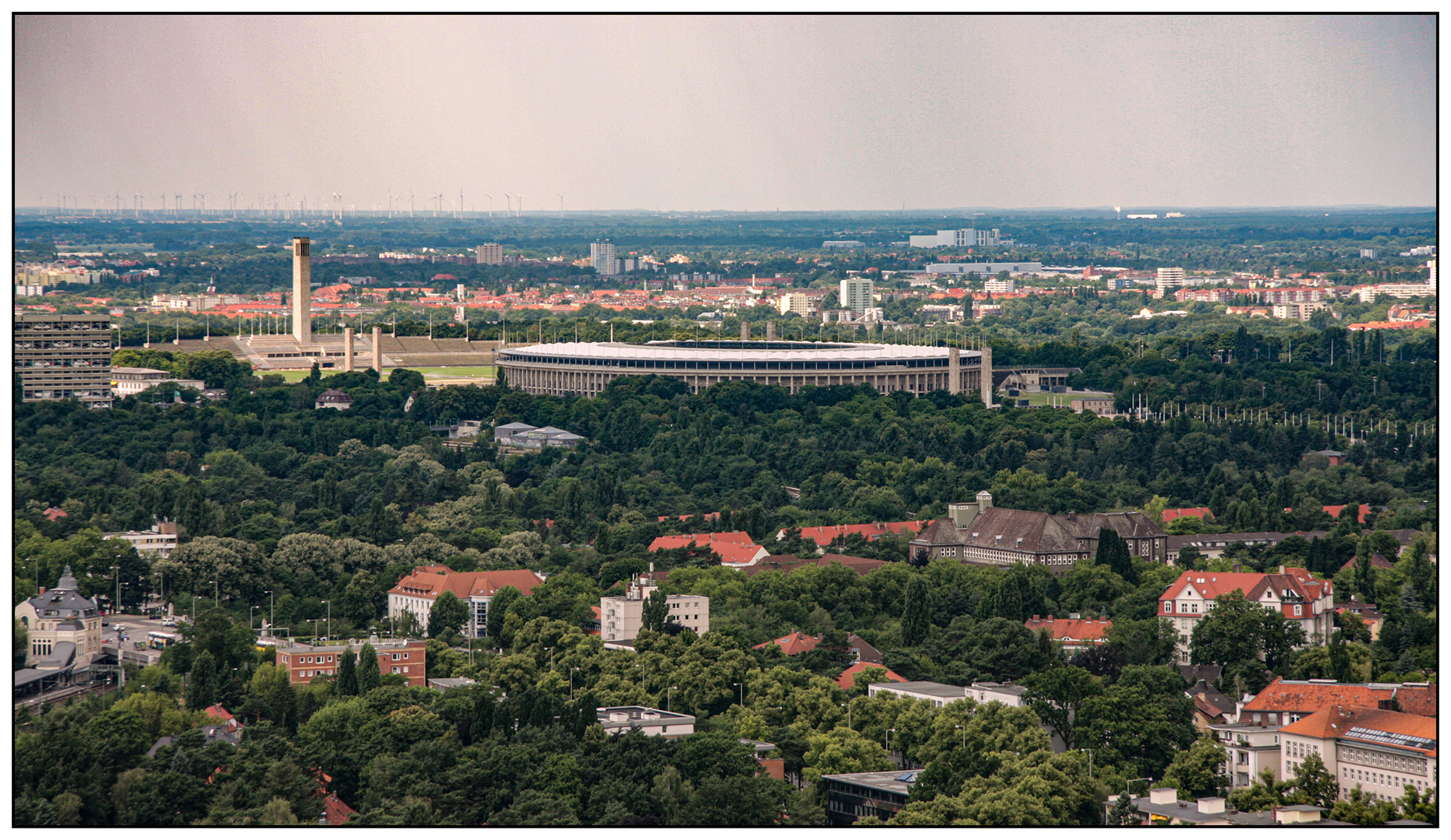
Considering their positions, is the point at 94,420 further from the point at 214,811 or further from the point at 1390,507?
the point at 214,811

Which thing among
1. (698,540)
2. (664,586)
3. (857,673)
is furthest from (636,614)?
(698,540)

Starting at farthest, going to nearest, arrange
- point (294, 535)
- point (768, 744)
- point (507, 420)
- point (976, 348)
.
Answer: point (976, 348) < point (507, 420) < point (294, 535) < point (768, 744)

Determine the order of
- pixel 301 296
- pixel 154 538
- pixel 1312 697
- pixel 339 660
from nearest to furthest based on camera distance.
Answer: pixel 1312 697, pixel 339 660, pixel 154 538, pixel 301 296

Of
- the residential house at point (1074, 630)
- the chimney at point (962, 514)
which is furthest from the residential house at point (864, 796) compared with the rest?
the chimney at point (962, 514)

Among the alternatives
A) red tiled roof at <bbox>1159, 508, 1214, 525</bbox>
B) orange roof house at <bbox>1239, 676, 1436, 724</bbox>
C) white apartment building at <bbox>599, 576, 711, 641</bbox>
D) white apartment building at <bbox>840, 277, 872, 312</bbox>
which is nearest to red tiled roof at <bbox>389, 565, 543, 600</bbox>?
white apartment building at <bbox>599, 576, 711, 641</bbox>

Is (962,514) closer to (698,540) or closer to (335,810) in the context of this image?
(698,540)

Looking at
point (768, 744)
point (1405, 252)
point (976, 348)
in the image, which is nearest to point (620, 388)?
point (976, 348)
